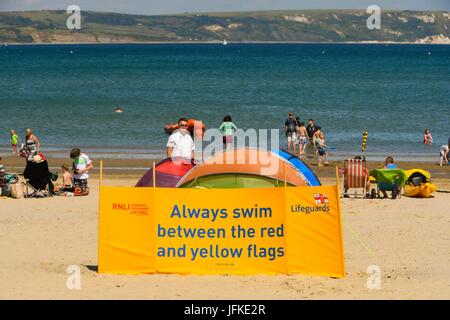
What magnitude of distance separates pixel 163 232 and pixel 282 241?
1.64m

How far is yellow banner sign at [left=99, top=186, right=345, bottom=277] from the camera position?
1359cm

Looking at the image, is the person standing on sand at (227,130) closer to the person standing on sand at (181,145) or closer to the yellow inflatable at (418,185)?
the yellow inflatable at (418,185)

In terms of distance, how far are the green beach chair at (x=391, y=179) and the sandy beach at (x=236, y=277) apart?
35cm

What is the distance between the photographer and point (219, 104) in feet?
224

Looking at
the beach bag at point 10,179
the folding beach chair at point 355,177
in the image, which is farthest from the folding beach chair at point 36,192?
the folding beach chair at point 355,177

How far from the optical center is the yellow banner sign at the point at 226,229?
1359 cm

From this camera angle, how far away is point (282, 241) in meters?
13.7

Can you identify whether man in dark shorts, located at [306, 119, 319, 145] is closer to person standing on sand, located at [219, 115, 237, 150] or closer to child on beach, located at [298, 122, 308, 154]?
child on beach, located at [298, 122, 308, 154]

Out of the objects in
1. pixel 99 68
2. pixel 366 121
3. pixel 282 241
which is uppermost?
pixel 99 68

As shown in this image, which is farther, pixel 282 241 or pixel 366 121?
pixel 366 121

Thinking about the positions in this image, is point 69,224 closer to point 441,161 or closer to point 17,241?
point 17,241

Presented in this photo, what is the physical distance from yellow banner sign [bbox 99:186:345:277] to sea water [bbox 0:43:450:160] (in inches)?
832
